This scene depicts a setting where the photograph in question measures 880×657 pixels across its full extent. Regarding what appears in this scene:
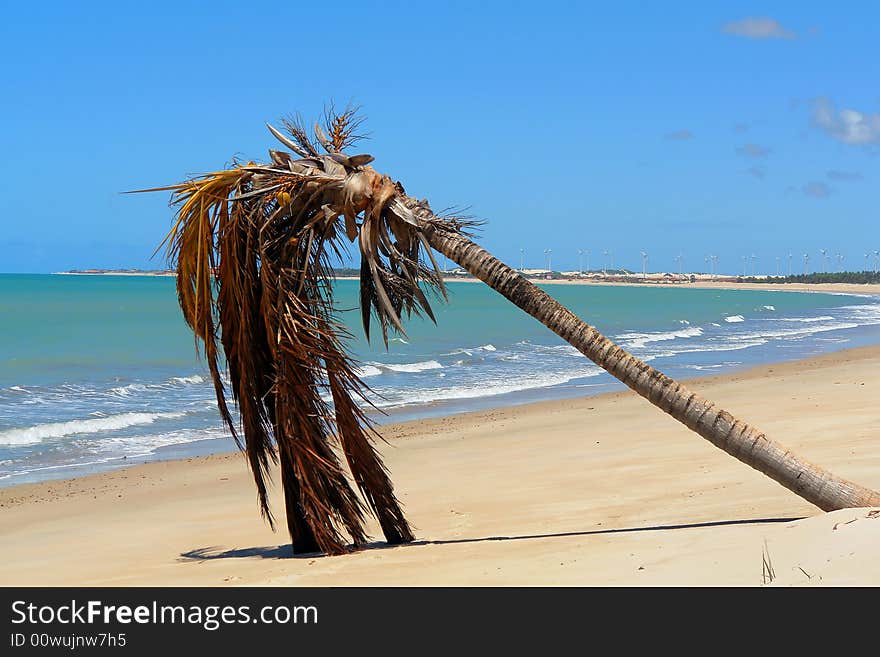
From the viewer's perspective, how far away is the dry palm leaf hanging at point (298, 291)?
21.9ft

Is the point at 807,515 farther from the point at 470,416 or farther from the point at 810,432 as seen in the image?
the point at 470,416

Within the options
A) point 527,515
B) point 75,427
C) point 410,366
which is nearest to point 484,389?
point 410,366

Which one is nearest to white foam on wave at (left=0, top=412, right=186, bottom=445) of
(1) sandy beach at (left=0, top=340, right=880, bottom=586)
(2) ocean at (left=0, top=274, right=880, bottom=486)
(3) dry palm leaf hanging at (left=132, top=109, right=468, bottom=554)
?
(2) ocean at (left=0, top=274, right=880, bottom=486)

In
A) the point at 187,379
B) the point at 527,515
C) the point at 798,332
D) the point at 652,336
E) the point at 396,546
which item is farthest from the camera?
the point at 798,332

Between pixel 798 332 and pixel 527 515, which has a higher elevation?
pixel 798 332

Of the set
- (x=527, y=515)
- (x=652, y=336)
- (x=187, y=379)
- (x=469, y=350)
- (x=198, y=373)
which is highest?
(x=652, y=336)

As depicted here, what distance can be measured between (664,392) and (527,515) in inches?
78.7

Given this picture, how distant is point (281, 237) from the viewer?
684cm

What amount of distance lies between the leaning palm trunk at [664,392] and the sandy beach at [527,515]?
32cm

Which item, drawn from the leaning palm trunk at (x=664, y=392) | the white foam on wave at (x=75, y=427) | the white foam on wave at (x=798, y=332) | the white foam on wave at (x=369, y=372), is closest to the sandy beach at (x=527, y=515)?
the leaning palm trunk at (x=664, y=392)

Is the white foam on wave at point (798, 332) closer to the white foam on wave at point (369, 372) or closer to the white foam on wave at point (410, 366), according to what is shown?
the white foam on wave at point (410, 366)

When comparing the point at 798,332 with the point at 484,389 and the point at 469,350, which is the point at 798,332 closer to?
the point at 469,350

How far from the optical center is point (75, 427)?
628 inches
